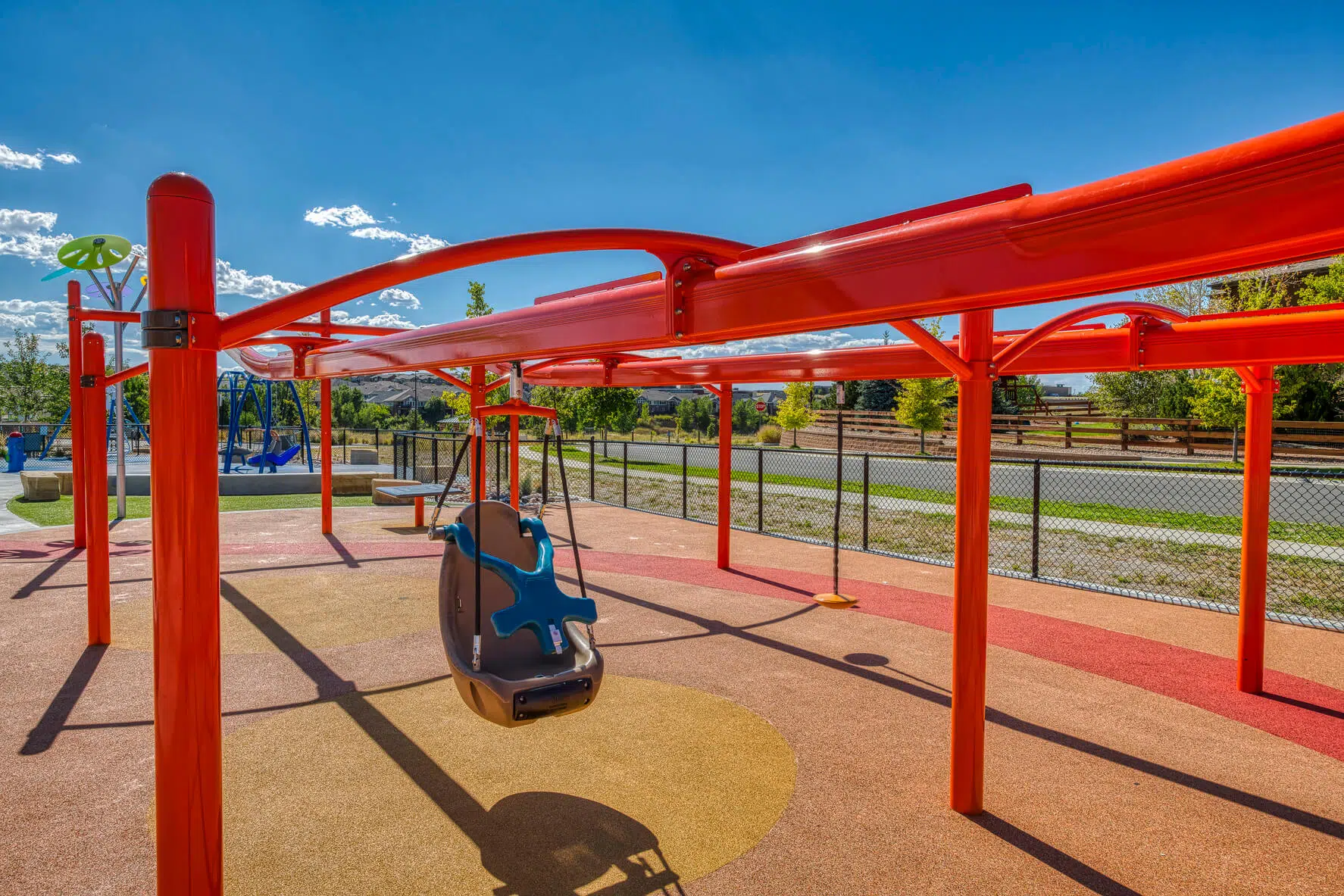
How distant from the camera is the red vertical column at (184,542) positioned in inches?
97.6

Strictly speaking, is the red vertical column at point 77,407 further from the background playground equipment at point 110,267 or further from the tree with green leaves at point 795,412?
the tree with green leaves at point 795,412

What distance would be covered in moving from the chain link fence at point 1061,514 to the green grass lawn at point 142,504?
2.08m

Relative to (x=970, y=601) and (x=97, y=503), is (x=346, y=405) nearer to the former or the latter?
(x=97, y=503)

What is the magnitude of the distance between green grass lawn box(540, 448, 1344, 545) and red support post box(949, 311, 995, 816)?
654 cm

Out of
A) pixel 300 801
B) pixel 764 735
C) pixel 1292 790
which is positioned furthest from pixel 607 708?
pixel 1292 790

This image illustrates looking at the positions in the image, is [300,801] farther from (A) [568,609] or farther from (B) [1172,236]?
(B) [1172,236]

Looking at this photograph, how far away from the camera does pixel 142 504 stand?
16.1 metres

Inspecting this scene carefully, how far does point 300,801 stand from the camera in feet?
13.6

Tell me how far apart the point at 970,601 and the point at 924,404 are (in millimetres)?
27361

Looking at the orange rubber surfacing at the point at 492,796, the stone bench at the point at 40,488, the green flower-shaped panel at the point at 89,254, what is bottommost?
the orange rubber surfacing at the point at 492,796

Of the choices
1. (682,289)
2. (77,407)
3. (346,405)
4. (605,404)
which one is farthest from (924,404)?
(346,405)

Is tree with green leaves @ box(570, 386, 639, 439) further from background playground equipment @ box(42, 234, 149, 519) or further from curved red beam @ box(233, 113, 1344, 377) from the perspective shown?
curved red beam @ box(233, 113, 1344, 377)

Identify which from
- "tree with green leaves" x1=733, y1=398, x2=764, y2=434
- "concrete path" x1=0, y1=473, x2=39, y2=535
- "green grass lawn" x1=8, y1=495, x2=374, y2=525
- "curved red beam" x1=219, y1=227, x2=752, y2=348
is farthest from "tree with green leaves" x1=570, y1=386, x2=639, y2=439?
"curved red beam" x1=219, y1=227, x2=752, y2=348

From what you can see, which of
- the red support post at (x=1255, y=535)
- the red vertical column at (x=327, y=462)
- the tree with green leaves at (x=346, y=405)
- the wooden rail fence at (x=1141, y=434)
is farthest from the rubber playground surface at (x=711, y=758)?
the tree with green leaves at (x=346, y=405)
